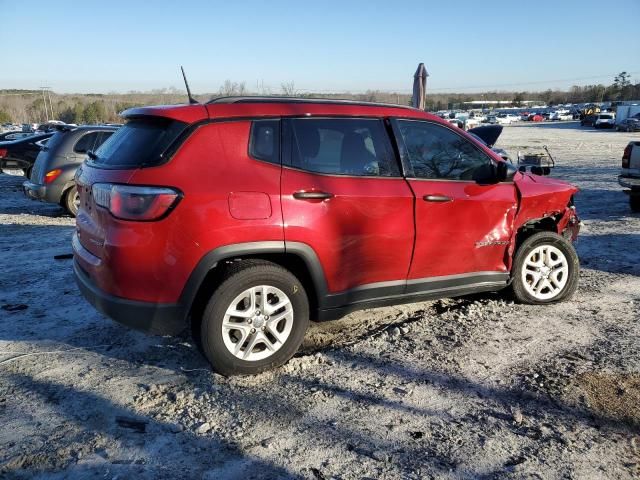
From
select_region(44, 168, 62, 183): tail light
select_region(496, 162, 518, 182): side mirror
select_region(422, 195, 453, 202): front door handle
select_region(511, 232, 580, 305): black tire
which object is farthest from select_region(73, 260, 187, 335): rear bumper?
select_region(44, 168, 62, 183): tail light

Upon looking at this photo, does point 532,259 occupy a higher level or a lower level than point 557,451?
higher

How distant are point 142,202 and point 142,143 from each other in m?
0.49

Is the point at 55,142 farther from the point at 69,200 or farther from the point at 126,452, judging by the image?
the point at 126,452

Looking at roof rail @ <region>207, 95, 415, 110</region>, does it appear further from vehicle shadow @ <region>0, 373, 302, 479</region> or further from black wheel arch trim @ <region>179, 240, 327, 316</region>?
vehicle shadow @ <region>0, 373, 302, 479</region>

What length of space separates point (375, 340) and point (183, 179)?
1981 millimetres

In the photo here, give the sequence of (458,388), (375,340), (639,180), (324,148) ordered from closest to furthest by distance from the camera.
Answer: (458,388) < (324,148) < (375,340) < (639,180)

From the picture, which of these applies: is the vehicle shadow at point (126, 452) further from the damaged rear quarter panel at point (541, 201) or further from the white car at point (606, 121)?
the white car at point (606, 121)

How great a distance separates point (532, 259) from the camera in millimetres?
4559

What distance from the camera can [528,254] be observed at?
14.7 ft

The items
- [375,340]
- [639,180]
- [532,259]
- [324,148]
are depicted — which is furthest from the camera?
[639,180]

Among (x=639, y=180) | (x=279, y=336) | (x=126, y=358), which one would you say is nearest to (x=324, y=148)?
(x=279, y=336)

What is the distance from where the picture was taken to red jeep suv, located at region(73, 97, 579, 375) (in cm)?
305

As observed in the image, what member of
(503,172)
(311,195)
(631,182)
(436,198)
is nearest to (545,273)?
(503,172)

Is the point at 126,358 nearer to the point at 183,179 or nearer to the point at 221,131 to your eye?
the point at 183,179
